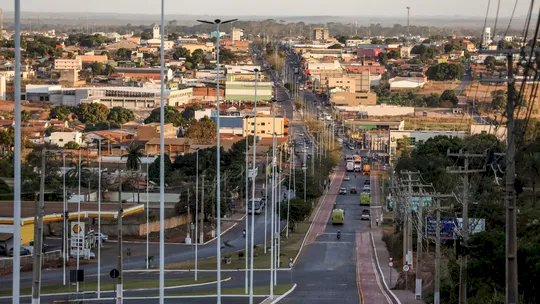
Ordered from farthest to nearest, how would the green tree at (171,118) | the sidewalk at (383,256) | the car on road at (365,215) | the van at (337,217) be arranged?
1. the green tree at (171,118)
2. the car on road at (365,215)
3. the van at (337,217)
4. the sidewalk at (383,256)

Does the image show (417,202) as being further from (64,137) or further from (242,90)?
(242,90)

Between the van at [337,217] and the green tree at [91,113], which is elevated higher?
the van at [337,217]

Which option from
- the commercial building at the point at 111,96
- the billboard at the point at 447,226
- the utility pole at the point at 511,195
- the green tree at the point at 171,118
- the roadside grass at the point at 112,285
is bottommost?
the commercial building at the point at 111,96

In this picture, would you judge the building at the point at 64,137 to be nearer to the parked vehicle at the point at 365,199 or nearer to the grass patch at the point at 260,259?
the parked vehicle at the point at 365,199

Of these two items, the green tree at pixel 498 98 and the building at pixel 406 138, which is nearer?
the green tree at pixel 498 98

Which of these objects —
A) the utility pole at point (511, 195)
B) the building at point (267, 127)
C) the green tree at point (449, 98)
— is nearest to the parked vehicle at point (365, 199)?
the building at point (267, 127)

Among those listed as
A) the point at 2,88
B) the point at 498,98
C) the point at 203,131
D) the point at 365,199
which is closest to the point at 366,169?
the point at 203,131

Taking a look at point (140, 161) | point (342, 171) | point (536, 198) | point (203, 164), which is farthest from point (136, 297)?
point (342, 171)
